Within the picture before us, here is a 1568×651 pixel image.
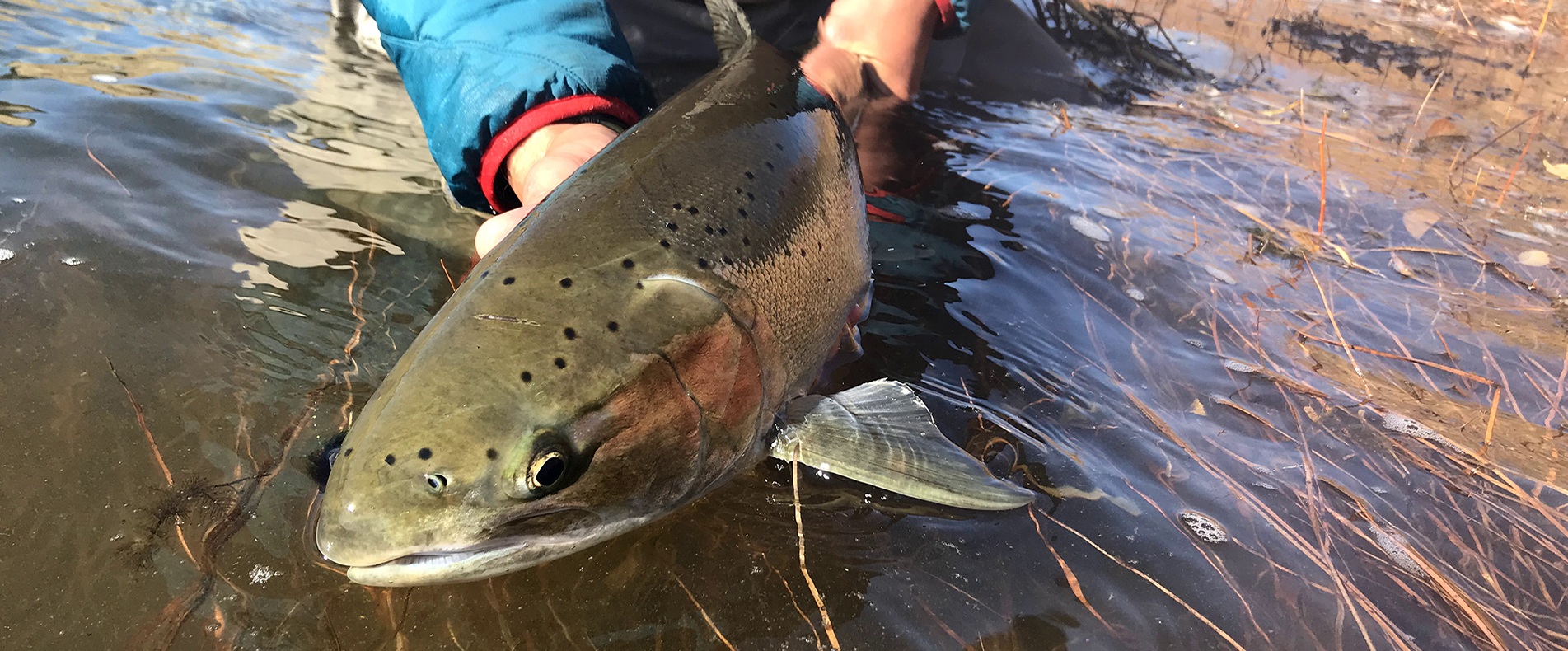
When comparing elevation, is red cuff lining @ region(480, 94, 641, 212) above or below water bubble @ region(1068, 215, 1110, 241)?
above

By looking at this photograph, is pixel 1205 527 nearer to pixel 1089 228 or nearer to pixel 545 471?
pixel 545 471

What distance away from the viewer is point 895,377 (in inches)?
113

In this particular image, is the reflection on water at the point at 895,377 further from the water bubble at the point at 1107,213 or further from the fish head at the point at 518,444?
the fish head at the point at 518,444

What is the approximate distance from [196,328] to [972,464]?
2388mm

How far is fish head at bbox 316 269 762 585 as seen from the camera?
4.74 feet

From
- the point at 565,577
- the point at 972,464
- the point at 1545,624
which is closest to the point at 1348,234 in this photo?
the point at 1545,624

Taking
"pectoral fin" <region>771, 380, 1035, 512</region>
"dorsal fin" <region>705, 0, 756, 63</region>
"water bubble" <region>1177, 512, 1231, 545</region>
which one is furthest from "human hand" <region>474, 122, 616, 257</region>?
"water bubble" <region>1177, 512, 1231, 545</region>

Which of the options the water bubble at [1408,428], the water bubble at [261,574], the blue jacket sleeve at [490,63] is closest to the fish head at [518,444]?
the water bubble at [261,574]

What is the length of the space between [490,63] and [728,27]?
41.2 inches

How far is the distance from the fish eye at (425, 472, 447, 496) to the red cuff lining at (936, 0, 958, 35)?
544 centimetres

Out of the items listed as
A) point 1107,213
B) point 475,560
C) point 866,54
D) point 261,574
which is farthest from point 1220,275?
point 261,574

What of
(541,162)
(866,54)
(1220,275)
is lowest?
(1220,275)

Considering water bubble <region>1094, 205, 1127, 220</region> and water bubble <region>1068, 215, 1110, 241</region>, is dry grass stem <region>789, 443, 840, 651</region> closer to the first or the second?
water bubble <region>1068, 215, 1110, 241</region>

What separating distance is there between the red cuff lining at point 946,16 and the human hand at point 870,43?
6 cm
